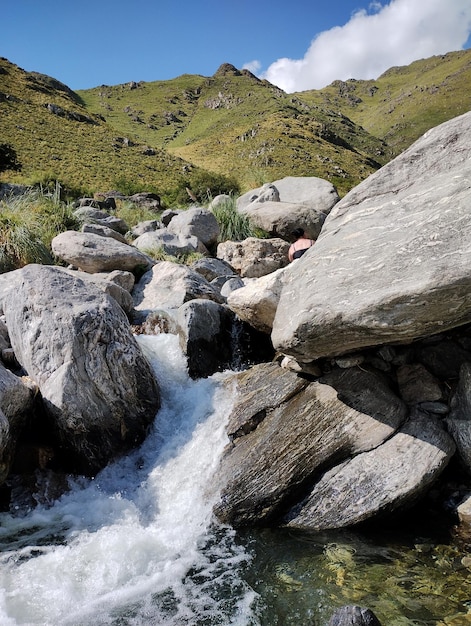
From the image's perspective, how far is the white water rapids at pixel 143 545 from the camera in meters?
4.77

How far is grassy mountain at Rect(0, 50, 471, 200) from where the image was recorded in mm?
45094

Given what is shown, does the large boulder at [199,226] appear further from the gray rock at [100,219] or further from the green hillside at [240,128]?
the green hillside at [240,128]

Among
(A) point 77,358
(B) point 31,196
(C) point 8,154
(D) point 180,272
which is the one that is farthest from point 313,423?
(C) point 8,154

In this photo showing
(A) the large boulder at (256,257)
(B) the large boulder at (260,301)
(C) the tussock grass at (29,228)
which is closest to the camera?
(B) the large boulder at (260,301)

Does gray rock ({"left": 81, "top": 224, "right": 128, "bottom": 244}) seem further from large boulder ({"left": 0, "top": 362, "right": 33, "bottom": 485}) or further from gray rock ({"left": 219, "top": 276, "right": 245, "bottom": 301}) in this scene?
large boulder ({"left": 0, "top": 362, "right": 33, "bottom": 485})

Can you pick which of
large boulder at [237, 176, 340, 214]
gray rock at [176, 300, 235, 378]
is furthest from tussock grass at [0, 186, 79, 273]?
large boulder at [237, 176, 340, 214]

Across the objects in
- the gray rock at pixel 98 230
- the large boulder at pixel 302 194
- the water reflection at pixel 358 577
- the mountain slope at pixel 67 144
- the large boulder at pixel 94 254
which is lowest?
the water reflection at pixel 358 577

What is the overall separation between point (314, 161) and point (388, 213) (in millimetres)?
58517

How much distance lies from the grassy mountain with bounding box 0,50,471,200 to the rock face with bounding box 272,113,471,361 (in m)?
18.2

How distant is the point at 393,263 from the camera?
5.41m

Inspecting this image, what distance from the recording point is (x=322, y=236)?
7.22m

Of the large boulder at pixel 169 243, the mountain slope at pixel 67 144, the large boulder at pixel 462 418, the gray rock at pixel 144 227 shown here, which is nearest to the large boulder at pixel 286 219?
the large boulder at pixel 169 243

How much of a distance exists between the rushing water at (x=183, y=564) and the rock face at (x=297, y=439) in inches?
12.2

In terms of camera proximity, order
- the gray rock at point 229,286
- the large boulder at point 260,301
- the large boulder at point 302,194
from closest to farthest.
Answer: the large boulder at point 260,301
the gray rock at point 229,286
the large boulder at point 302,194
